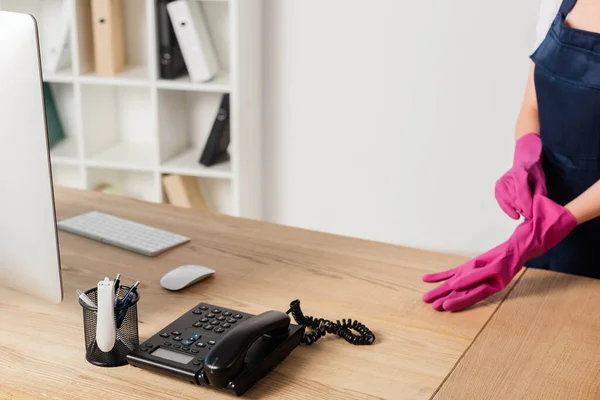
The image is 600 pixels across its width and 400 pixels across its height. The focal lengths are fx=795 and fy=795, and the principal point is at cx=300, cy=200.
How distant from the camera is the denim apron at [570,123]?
6.05 ft

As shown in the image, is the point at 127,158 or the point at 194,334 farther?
the point at 127,158

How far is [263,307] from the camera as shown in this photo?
4.72 feet

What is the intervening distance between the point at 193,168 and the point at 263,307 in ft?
5.85

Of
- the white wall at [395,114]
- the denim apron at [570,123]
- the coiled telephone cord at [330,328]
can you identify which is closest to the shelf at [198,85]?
the white wall at [395,114]

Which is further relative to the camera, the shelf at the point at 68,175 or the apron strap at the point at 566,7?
the shelf at the point at 68,175

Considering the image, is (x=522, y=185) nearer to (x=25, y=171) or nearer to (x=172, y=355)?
(x=172, y=355)

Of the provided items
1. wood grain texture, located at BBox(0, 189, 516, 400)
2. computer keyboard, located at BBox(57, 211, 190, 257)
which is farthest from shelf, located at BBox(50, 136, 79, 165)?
computer keyboard, located at BBox(57, 211, 190, 257)

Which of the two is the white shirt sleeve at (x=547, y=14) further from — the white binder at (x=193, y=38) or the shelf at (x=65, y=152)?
the shelf at (x=65, y=152)

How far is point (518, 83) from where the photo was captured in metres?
2.87

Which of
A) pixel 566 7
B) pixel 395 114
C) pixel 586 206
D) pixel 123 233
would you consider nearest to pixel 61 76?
pixel 395 114

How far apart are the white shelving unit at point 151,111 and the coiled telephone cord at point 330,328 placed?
1.76 meters

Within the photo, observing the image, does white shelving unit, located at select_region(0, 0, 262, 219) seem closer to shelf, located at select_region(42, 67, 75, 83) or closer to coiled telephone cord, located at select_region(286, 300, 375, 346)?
shelf, located at select_region(42, 67, 75, 83)

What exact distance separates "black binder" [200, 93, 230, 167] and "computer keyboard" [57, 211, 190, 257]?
1.29 meters

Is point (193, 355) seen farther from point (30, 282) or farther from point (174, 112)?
point (174, 112)
